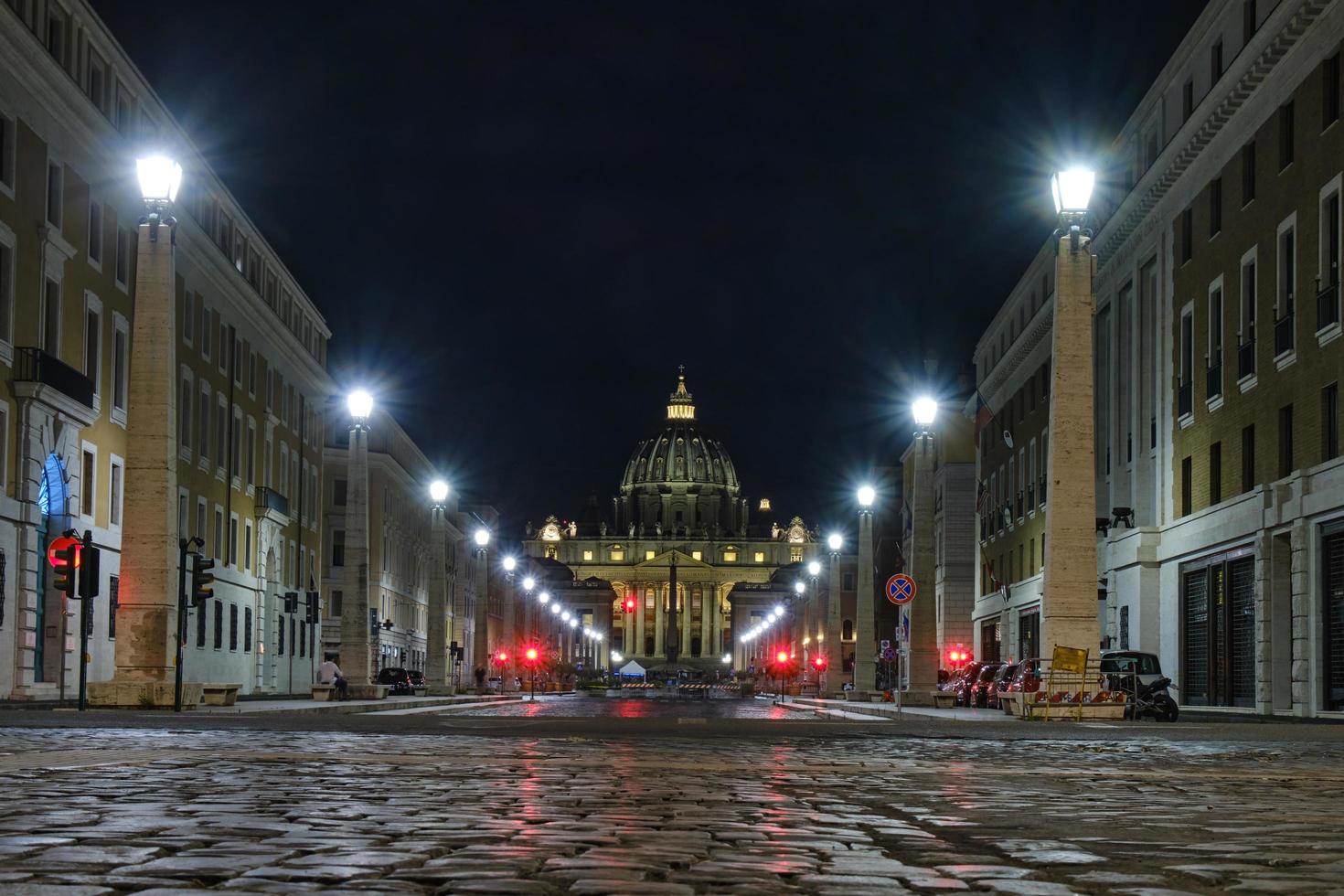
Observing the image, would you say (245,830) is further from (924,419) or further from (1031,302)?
(1031,302)

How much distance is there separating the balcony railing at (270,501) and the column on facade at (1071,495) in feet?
144

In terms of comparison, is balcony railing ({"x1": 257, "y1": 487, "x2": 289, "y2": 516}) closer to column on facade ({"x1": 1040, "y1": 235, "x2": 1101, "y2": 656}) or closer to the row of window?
the row of window

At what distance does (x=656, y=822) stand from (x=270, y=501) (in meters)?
61.7

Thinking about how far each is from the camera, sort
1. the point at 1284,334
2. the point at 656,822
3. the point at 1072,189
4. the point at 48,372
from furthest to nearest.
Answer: the point at 48,372 < the point at 1284,334 < the point at 1072,189 < the point at 656,822

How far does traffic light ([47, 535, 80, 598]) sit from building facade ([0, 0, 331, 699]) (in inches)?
39.7

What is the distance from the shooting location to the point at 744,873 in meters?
7.47

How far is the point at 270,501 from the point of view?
6994 centimetres

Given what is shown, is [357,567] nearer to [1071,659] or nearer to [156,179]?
[156,179]

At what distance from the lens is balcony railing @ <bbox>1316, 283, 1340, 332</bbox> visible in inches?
1379

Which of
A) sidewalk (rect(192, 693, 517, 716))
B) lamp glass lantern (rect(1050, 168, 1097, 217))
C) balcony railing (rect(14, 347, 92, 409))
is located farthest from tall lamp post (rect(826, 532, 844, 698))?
lamp glass lantern (rect(1050, 168, 1097, 217))

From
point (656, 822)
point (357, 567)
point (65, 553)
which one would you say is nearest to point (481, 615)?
point (357, 567)

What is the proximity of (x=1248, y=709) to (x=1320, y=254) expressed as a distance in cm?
1067

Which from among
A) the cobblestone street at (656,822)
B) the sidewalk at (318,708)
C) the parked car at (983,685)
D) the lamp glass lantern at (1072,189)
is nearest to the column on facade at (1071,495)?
the lamp glass lantern at (1072,189)

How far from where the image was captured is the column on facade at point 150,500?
3117 cm
